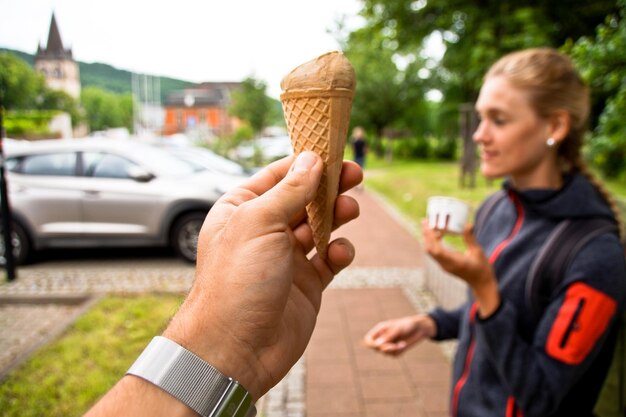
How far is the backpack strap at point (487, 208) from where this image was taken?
2.07 metres

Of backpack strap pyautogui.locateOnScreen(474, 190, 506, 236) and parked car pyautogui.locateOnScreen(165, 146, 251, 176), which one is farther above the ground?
backpack strap pyautogui.locateOnScreen(474, 190, 506, 236)

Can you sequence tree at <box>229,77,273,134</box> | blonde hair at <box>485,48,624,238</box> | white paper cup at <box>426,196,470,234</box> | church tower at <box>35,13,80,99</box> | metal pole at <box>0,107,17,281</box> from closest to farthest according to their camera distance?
blonde hair at <box>485,48,624,238</box> → white paper cup at <box>426,196,470,234</box> → church tower at <box>35,13,80,99</box> → metal pole at <box>0,107,17,281</box> → tree at <box>229,77,273,134</box>

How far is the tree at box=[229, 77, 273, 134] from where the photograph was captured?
87.0 ft

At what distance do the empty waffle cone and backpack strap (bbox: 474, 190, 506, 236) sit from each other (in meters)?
1.14

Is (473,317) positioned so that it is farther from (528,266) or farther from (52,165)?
(52,165)

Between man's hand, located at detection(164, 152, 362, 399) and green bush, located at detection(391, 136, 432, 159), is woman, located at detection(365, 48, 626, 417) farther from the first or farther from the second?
green bush, located at detection(391, 136, 432, 159)

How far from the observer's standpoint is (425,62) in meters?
23.8

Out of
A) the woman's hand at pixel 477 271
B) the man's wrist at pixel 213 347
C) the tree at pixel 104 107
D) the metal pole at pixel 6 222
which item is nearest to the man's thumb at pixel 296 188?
the man's wrist at pixel 213 347

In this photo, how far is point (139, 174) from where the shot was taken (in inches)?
242

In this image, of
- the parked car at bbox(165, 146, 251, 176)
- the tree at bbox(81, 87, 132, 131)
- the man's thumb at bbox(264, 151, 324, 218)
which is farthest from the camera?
the parked car at bbox(165, 146, 251, 176)

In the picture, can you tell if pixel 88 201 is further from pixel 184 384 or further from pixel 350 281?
pixel 184 384

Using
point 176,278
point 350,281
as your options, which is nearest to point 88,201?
point 176,278

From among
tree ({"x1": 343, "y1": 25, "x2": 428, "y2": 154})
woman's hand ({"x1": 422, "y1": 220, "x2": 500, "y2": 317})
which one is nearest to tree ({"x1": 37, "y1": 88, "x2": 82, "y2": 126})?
woman's hand ({"x1": 422, "y1": 220, "x2": 500, "y2": 317})

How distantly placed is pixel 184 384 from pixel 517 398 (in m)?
1.15
